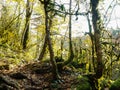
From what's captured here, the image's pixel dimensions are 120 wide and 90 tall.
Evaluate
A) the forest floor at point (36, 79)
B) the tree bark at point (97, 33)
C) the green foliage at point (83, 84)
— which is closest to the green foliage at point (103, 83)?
the tree bark at point (97, 33)

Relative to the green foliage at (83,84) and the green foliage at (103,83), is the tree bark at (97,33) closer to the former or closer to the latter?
the green foliage at (103,83)

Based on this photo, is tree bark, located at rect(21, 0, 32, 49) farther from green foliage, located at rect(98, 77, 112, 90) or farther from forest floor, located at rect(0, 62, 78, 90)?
green foliage, located at rect(98, 77, 112, 90)

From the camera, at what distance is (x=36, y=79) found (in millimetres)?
11398

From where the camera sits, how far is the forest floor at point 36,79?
381 inches

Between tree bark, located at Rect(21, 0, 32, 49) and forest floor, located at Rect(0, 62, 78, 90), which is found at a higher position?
tree bark, located at Rect(21, 0, 32, 49)

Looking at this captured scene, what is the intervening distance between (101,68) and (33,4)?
13.1 meters

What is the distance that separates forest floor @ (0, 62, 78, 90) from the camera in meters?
9.68

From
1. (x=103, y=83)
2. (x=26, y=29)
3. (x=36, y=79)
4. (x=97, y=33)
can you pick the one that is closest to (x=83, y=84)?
(x=103, y=83)

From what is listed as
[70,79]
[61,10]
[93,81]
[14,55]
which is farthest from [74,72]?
[14,55]

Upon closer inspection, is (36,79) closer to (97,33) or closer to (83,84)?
(83,84)

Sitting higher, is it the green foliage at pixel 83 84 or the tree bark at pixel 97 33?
the tree bark at pixel 97 33

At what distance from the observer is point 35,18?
23.5 meters

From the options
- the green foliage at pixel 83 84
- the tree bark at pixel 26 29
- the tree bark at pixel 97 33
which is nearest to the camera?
the green foliage at pixel 83 84

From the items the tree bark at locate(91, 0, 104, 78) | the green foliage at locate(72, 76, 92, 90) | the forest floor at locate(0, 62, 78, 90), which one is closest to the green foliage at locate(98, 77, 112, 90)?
the tree bark at locate(91, 0, 104, 78)
